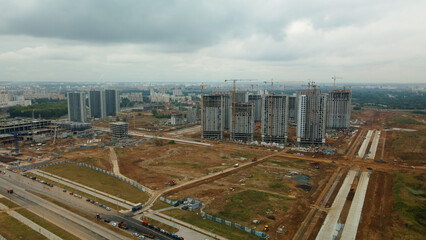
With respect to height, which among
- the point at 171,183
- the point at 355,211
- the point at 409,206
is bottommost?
the point at 355,211

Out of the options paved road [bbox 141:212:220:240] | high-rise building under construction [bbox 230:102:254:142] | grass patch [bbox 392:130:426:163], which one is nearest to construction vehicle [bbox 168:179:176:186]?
paved road [bbox 141:212:220:240]

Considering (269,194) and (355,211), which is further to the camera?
(269,194)

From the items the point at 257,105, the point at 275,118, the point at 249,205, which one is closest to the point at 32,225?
the point at 249,205

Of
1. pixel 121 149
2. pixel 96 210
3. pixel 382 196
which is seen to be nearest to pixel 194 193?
pixel 96 210

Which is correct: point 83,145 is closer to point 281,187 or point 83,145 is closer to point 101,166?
point 101,166

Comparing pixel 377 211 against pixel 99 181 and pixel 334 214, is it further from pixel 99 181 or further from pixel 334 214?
pixel 99 181

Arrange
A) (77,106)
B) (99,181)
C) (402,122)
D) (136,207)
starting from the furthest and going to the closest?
1. (77,106)
2. (402,122)
3. (99,181)
4. (136,207)

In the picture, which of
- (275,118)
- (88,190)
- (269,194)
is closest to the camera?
(269,194)
